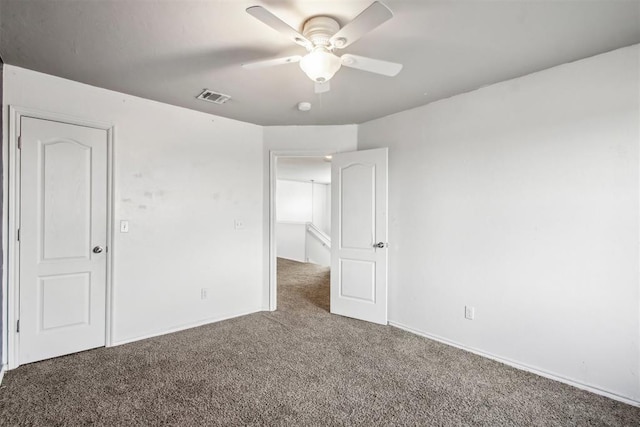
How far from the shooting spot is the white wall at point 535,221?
2037 mm

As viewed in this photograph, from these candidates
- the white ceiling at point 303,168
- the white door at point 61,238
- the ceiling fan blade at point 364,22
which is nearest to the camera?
the ceiling fan blade at point 364,22

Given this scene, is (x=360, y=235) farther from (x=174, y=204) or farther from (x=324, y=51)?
(x=324, y=51)

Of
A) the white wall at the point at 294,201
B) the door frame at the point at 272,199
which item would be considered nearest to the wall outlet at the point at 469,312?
the door frame at the point at 272,199

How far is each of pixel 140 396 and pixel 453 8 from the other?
3.02 metres

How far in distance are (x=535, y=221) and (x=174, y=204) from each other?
326 cm

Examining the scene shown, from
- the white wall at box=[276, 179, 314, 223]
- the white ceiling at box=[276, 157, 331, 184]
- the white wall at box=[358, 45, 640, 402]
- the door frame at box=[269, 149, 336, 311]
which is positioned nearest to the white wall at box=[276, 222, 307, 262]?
the white wall at box=[276, 179, 314, 223]

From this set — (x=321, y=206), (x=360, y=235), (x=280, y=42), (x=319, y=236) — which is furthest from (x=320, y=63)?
(x=321, y=206)

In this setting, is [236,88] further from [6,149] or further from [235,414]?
[235,414]

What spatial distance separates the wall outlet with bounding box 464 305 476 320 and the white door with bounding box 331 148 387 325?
836mm

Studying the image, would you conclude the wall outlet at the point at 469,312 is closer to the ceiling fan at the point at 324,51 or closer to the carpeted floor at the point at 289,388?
the carpeted floor at the point at 289,388

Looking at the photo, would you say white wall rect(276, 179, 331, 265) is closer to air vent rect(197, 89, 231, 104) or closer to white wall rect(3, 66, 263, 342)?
white wall rect(3, 66, 263, 342)

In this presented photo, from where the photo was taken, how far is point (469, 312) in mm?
2762

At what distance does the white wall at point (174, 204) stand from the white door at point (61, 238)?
14 cm

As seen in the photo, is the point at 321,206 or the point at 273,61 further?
the point at 321,206
